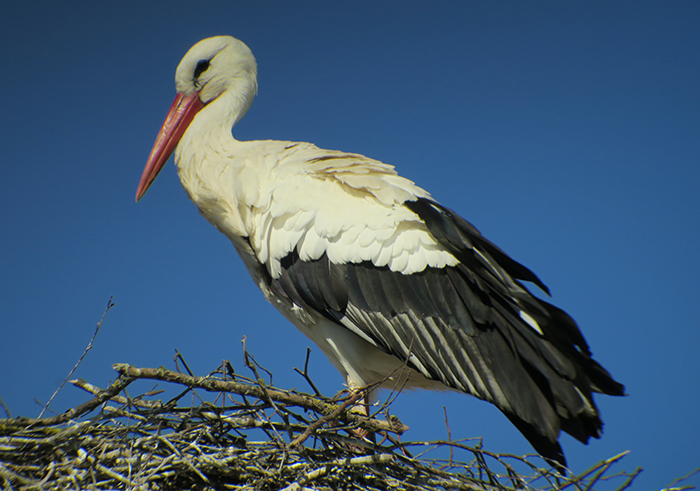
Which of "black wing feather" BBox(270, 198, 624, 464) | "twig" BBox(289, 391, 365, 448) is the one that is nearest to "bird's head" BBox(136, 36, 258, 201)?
"black wing feather" BBox(270, 198, 624, 464)

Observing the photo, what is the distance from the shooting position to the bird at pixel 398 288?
1.81 m

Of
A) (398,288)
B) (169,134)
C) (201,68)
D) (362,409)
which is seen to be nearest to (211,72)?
(201,68)

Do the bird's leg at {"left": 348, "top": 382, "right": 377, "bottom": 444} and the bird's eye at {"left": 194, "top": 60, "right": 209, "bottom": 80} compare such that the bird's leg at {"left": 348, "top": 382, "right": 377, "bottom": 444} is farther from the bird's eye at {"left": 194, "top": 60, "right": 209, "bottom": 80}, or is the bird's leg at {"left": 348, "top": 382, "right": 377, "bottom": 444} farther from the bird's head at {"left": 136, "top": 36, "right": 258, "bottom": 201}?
the bird's eye at {"left": 194, "top": 60, "right": 209, "bottom": 80}

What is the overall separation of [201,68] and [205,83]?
0.07 metres

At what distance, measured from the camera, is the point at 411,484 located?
1435mm

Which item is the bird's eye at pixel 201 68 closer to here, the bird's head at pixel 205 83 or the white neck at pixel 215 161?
the bird's head at pixel 205 83

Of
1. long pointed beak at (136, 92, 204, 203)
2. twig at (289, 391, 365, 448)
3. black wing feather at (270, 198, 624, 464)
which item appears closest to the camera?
twig at (289, 391, 365, 448)

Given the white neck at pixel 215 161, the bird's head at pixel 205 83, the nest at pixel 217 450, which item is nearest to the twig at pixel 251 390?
the nest at pixel 217 450

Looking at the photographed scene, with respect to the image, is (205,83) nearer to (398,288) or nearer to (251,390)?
(398,288)

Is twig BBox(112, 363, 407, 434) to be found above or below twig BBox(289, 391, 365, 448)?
above

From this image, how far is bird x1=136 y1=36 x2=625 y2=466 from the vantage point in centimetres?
181

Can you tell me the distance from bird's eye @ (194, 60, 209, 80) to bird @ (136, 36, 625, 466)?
652 mm

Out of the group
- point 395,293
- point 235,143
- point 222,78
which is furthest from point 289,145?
point 395,293

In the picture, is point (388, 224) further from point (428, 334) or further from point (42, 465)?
point (42, 465)
